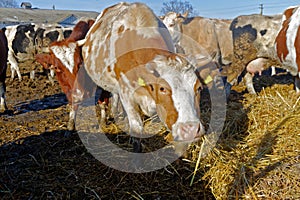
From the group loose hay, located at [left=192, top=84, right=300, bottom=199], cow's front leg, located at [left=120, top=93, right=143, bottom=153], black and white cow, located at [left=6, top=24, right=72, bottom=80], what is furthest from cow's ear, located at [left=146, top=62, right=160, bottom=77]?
black and white cow, located at [left=6, top=24, right=72, bottom=80]

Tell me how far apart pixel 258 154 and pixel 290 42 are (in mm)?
2591

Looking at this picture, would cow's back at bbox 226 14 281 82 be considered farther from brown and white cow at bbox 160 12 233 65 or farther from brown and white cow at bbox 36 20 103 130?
brown and white cow at bbox 36 20 103 130

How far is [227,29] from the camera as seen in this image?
7.38 m

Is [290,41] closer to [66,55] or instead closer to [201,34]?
[201,34]

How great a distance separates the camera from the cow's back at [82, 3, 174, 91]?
3.43 metres

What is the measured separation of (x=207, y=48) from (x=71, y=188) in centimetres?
491

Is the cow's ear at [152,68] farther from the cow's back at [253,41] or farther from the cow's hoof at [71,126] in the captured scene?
the cow's back at [253,41]

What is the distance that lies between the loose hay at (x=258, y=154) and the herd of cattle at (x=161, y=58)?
68cm

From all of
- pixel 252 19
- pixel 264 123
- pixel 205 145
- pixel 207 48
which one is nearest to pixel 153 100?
pixel 205 145

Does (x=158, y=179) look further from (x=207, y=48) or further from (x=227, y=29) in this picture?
(x=227, y=29)

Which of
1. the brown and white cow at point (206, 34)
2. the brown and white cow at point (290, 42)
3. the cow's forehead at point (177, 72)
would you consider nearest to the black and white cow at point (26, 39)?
the brown and white cow at point (206, 34)

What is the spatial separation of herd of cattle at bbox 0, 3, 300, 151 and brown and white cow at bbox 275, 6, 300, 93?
2 centimetres

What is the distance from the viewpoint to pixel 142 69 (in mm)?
3152

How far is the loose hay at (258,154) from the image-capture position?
2818mm
